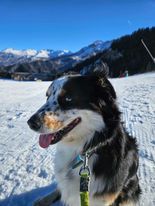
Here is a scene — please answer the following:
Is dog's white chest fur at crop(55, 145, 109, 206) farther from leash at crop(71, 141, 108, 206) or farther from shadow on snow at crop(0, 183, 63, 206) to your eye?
shadow on snow at crop(0, 183, 63, 206)

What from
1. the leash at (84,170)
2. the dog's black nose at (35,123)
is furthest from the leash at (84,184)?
the dog's black nose at (35,123)

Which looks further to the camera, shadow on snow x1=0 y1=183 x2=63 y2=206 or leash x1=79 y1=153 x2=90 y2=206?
shadow on snow x1=0 y1=183 x2=63 y2=206

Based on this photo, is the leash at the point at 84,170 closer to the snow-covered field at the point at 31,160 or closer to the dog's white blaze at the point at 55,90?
the dog's white blaze at the point at 55,90

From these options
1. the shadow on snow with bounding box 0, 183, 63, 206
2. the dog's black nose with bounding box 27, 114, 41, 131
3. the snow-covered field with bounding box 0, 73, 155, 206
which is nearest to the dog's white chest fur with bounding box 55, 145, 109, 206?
the dog's black nose with bounding box 27, 114, 41, 131

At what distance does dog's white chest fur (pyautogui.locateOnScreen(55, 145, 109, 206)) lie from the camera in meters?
3.11

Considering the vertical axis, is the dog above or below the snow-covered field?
above

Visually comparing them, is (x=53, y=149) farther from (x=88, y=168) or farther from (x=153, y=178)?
(x=88, y=168)

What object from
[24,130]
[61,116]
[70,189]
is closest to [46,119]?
[61,116]

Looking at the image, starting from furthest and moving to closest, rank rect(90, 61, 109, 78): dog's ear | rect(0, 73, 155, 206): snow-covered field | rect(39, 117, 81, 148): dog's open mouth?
rect(0, 73, 155, 206): snow-covered field, rect(90, 61, 109, 78): dog's ear, rect(39, 117, 81, 148): dog's open mouth

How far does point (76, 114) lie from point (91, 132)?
0.81ft

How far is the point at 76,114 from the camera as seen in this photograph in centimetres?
305

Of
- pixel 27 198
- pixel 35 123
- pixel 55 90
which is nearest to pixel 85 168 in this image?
pixel 35 123

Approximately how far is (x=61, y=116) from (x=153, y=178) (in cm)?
199

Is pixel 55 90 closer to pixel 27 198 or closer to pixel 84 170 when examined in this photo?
pixel 84 170
